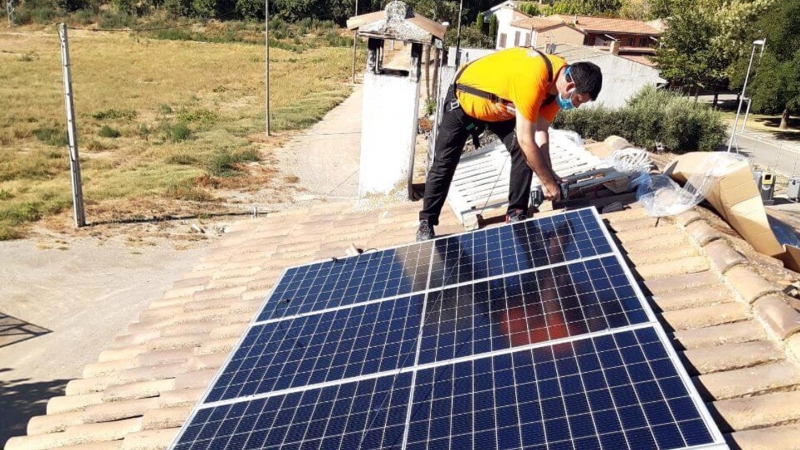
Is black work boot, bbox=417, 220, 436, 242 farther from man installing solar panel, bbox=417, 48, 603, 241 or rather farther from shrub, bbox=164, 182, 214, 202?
shrub, bbox=164, 182, 214, 202

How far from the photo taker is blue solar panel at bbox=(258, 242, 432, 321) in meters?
5.91

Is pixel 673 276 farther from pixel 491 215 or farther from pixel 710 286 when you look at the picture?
pixel 491 215

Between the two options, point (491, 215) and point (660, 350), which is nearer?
point (660, 350)

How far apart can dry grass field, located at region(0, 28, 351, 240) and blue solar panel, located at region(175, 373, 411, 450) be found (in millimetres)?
19681

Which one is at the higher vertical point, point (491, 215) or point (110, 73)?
point (491, 215)

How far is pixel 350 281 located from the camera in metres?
6.30

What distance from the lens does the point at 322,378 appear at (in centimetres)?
478

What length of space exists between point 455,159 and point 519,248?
5.17ft

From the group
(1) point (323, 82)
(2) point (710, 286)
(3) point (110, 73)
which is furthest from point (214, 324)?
(3) point (110, 73)

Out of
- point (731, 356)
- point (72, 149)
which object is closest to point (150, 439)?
point (731, 356)

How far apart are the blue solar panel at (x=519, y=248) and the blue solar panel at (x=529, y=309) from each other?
191 mm

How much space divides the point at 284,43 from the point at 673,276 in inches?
3013

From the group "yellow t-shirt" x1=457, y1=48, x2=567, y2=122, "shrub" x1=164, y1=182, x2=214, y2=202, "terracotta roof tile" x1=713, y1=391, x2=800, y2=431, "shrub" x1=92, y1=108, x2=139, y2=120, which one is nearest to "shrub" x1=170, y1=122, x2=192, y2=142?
"shrub" x1=92, y1=108, x2=139, y2=120

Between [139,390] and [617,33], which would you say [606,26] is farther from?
[139,390]
